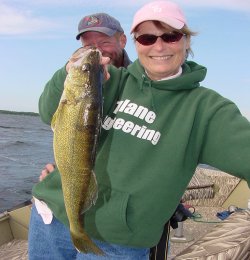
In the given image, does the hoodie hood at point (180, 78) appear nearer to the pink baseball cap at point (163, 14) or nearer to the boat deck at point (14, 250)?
the pink baseball cap at point (163, 14)

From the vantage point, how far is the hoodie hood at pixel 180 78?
8.89 feet

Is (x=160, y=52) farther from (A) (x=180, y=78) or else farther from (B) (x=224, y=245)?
(B) (x=224, y=245)

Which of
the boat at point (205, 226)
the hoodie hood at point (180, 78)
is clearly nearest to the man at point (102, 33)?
the hoodie hood at point (180, 78)

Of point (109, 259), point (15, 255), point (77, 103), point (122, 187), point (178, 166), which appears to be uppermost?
point (77, 103)

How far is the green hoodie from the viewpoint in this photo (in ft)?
8.29

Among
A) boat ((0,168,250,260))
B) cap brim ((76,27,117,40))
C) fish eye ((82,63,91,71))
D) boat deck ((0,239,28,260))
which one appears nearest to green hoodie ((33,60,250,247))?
fish eye ((82,63,91,71))

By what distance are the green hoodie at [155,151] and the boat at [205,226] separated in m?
0.69

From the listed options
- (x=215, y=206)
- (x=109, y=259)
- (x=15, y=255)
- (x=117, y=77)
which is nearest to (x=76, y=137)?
(x=117, y=77)

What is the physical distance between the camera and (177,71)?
2811 millimetres

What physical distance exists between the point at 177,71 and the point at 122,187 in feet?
2.99

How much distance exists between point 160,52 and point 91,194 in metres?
1.04

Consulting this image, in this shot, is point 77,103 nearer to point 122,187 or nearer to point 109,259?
point 122,187

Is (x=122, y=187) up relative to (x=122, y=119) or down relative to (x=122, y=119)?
down

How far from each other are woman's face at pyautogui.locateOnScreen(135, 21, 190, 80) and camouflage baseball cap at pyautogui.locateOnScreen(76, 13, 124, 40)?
1732 mm
